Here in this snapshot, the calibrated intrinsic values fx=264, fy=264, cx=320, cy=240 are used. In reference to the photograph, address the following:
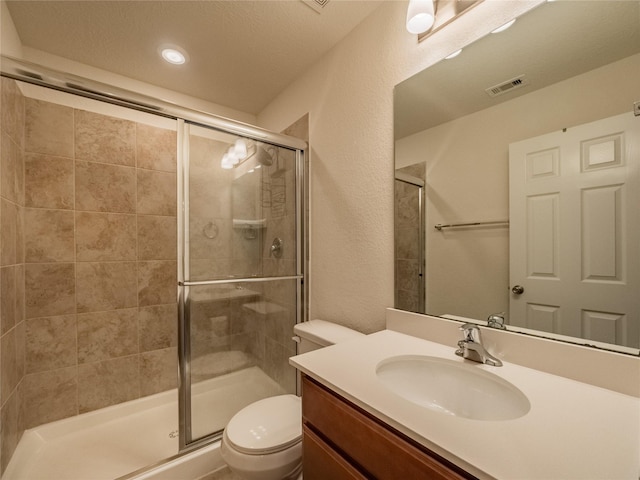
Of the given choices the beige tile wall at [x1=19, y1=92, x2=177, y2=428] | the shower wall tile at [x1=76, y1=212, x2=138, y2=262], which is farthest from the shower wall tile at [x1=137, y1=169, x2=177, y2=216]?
the shower wall tile at [x1=76, y1=212, x2=138, y2=262]

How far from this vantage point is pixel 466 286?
41.4 inches

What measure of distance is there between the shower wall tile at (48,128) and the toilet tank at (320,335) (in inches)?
74.6

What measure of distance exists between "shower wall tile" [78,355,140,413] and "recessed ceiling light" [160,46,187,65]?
209 centimetres

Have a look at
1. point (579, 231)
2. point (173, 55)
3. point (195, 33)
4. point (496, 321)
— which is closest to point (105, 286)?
point (173, 55)

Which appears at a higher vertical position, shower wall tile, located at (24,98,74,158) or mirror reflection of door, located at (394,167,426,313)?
shower wall tile, located at (24,98,74,158)

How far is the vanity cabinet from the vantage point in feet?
1.77

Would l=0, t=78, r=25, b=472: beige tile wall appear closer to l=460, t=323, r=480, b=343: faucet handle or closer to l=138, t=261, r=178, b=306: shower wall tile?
l=138, t=261, r=178, b=306: shower wall tile

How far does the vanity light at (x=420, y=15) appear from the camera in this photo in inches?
40.9

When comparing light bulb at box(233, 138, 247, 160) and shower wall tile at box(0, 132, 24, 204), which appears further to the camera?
light bulb at box(233, 138, 247, 160)

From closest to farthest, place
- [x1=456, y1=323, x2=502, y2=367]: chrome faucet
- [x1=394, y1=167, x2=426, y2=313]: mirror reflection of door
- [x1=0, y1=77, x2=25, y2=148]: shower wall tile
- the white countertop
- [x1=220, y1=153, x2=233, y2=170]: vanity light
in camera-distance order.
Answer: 1. the white countertop
2. [x1=456, y1=323, x2=502, y2=367]: chrome faucet
3. [x1=394, y1=167, x2=426, y2=313]: mirror reflection of door
4. [x1=0, y1=77, x2=25, y2=148]: shower wall tile
5. [x1=220, y1=153, x2=233, y2=170]: vanity light

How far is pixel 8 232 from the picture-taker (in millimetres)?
1355

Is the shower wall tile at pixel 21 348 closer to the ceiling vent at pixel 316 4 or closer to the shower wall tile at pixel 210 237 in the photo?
the shower wall tile at pixel 210 237

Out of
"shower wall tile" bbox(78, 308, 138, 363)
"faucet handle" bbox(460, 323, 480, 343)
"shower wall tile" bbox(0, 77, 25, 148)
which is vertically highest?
"shower wall tile" bbox(0, 77, 25, 148)

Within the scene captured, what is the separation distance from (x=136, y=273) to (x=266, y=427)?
147 centimetres
